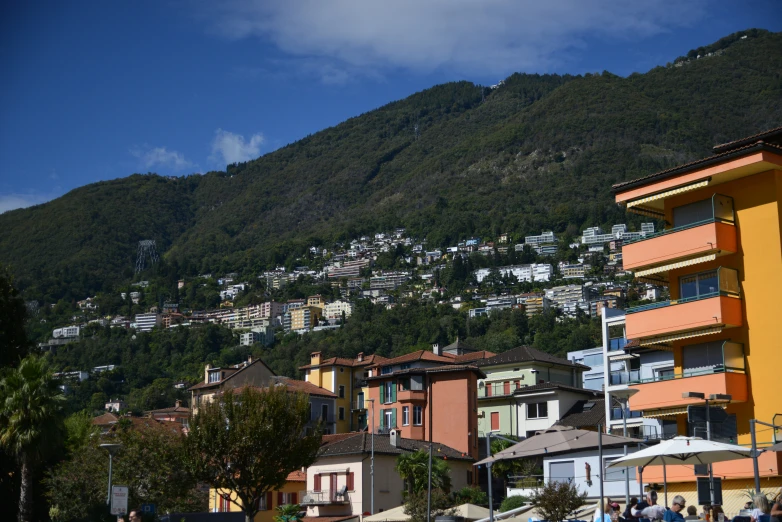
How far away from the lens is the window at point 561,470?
48250 mm

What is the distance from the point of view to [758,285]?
32.5 metres

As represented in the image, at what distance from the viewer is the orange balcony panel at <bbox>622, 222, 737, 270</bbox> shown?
3288cm

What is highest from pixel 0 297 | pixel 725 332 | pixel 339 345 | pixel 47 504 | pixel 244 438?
pixel 339 345

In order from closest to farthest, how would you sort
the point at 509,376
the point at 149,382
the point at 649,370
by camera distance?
1. the point at 649,370
2. the point at 509,376
3. the point at 149,382

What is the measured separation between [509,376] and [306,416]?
4816 cm

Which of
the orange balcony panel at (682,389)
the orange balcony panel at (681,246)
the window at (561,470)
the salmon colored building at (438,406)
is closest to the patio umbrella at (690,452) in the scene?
the orange balcony panel at (682,389)

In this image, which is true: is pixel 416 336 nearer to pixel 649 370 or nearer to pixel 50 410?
pixel 649 370

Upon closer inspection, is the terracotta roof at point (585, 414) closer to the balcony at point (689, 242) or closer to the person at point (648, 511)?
the balcony at point (689, 242)

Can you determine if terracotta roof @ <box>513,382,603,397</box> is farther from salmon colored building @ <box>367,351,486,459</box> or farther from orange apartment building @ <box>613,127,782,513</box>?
orange apartment building @ <box>613,127,782,513</box>

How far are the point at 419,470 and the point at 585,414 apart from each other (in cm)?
2065

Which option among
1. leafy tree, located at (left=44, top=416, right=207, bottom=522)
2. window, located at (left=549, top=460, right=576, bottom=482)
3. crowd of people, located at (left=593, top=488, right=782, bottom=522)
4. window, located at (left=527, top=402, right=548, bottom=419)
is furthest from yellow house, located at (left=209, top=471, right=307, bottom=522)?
crowd of people, located at (left=593, top=488, right=782, bottom=522)

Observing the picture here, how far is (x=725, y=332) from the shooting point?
3303 cm

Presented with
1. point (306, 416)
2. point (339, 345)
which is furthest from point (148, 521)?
point (339, 345)

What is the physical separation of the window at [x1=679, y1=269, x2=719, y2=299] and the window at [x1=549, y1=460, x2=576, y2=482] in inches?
630
